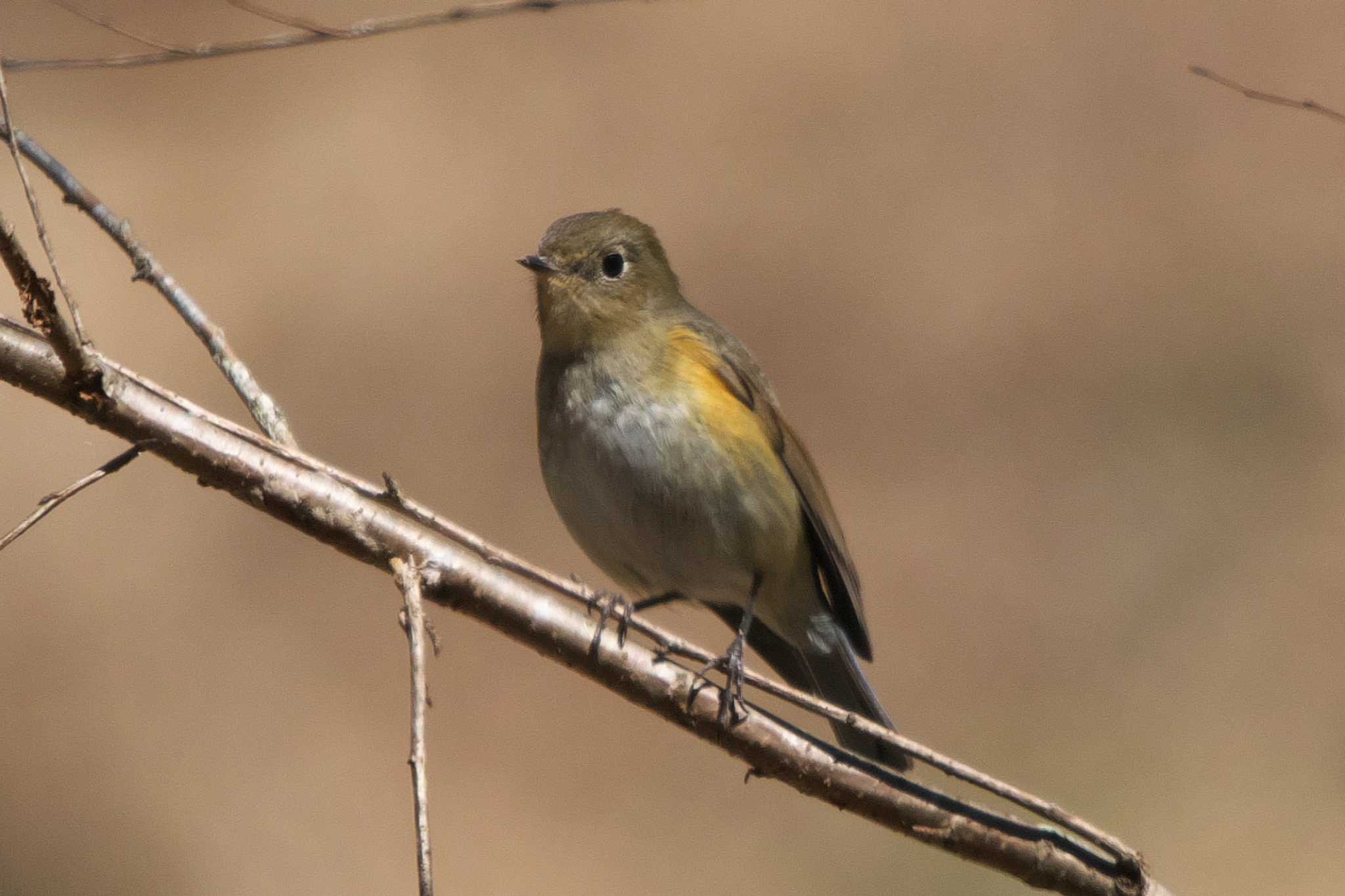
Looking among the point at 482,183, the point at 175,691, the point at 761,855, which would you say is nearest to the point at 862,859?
the point at 761,855

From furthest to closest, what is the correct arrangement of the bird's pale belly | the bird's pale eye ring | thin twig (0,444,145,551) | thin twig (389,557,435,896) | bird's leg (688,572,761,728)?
the bird's pale eye ring → the bird's pale belly → bird's leg (688,572,761,728) → thin twig (0,444,145,551) → thin twig (389,557,435,896)

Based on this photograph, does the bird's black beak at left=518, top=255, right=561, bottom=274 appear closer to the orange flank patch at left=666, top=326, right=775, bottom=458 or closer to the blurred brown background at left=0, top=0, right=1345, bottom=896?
the orange flank patch at left=666, top=326, right=775, bottom=458

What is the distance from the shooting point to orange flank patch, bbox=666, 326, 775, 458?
3.86 meters

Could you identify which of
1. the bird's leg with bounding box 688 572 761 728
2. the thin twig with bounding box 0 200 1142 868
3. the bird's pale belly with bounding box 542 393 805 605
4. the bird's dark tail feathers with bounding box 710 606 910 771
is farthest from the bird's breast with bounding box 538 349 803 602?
the thin twig with bounding box 0 200 1142 868

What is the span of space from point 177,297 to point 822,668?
91.5 inches

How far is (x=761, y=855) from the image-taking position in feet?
23.2

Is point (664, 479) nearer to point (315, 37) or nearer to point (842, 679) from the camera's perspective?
point (842, 679)

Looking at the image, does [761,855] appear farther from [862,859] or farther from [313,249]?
[313,249]

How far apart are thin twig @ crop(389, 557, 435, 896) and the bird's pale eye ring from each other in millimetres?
1941

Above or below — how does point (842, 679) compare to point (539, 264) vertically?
below

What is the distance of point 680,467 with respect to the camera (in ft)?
12.3

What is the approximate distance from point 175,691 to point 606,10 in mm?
5435

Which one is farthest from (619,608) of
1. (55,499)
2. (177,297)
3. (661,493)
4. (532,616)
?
(55,499)

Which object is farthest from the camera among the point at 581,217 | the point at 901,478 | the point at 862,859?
the point at 901,478
